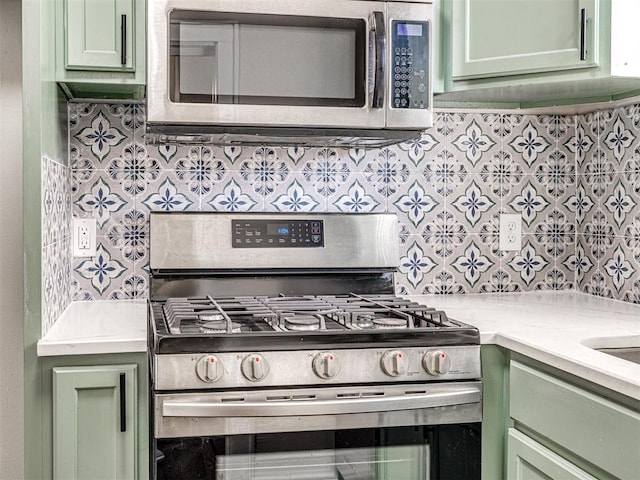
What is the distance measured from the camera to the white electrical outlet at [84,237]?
2.29m

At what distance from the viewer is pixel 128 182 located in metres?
2.32

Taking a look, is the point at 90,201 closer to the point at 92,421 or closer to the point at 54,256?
the point at 54,256

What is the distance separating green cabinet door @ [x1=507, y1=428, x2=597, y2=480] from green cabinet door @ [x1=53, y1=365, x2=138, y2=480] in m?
0.86

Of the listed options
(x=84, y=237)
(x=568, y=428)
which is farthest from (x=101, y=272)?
(x=568, y=428)

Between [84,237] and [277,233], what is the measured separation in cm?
56

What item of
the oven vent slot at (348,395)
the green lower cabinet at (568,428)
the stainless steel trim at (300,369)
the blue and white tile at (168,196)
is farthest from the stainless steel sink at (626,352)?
the blue and white tile at (168,196)

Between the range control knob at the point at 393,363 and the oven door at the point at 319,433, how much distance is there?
0.04 meters

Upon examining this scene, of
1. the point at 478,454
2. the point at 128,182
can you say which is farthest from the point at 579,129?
the point at 128,182

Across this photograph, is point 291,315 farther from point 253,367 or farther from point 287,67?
point 287,67

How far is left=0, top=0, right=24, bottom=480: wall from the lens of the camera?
2266 millimetres

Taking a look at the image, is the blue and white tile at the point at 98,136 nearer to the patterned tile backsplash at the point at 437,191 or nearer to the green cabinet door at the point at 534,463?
the patterned tile backsplash at the point at 437,191

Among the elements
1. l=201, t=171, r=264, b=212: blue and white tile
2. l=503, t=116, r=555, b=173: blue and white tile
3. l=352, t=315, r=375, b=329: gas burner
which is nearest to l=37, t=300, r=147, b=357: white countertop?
l=201, t=171, r=264, b=212: blue and white tile

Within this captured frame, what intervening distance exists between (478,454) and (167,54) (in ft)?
3.99

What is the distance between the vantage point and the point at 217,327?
171 centimetres
